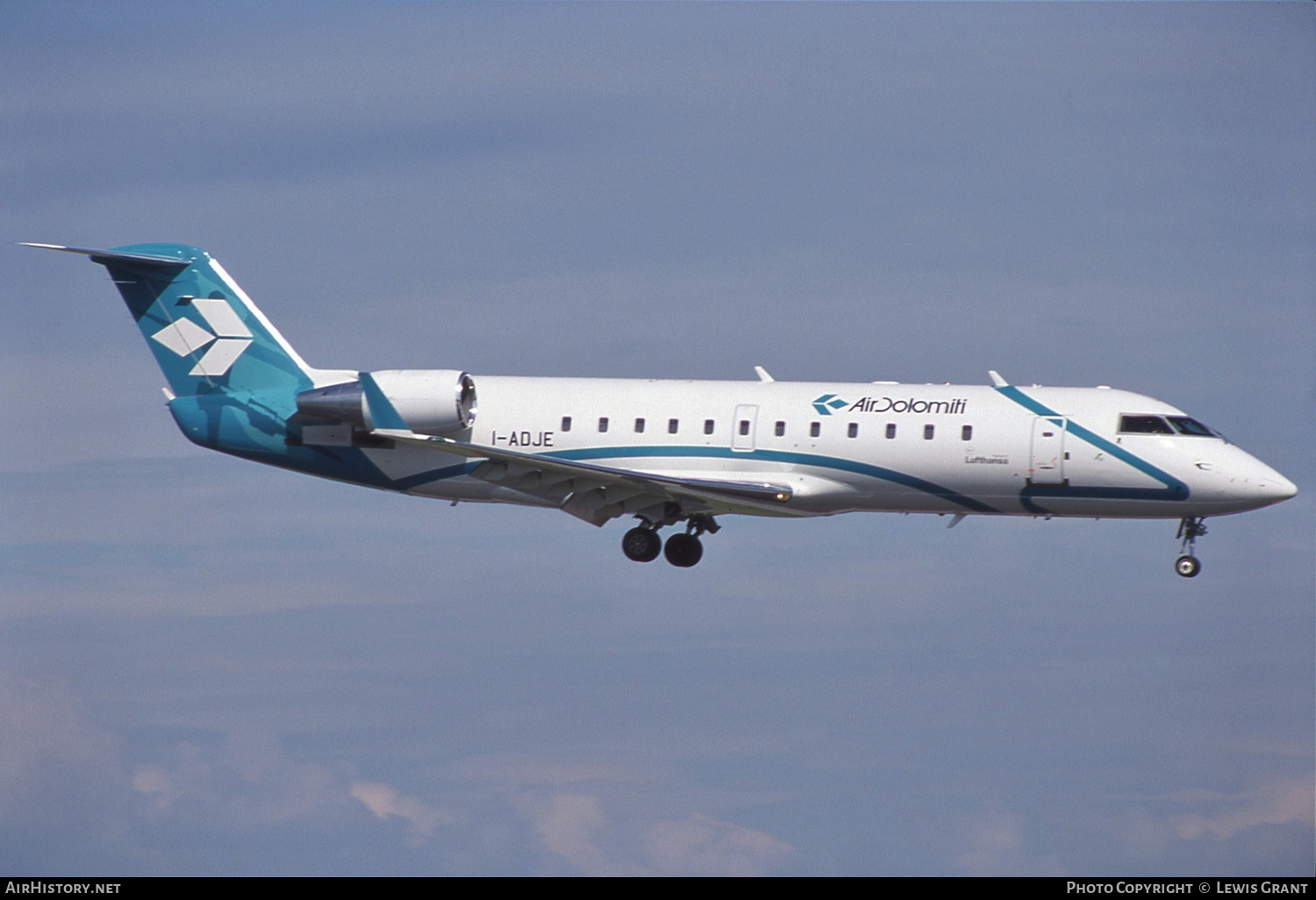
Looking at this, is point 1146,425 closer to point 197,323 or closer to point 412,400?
point 412,400

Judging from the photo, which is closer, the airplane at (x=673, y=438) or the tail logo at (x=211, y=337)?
the airplane at (x=673, y=438)

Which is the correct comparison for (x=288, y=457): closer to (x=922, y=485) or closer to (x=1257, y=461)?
(x=922, y=485)

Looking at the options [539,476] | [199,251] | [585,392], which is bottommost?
[539,476]

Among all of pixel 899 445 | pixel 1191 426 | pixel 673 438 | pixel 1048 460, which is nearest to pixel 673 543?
pixel 673 438

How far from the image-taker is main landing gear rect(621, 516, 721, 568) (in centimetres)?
3650

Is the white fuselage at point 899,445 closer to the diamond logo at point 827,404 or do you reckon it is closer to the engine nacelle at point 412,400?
the diamond logo at point 827,404

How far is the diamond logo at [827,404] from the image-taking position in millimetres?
34531

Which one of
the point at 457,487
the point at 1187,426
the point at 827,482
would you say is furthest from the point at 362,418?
the point at 1187,426

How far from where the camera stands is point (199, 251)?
38.8 m

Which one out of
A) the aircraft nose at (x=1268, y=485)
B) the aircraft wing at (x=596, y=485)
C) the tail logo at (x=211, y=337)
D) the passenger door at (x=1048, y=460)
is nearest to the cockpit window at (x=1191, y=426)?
the aircraft nose at (x=1268, y=485)

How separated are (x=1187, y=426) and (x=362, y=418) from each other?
64.2 ft

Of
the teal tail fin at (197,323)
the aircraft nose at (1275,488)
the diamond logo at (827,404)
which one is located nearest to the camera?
the aircraft nose at (1275,488)

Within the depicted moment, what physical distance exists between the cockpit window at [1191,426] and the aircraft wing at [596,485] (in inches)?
356

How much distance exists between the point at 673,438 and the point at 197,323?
13.3m
